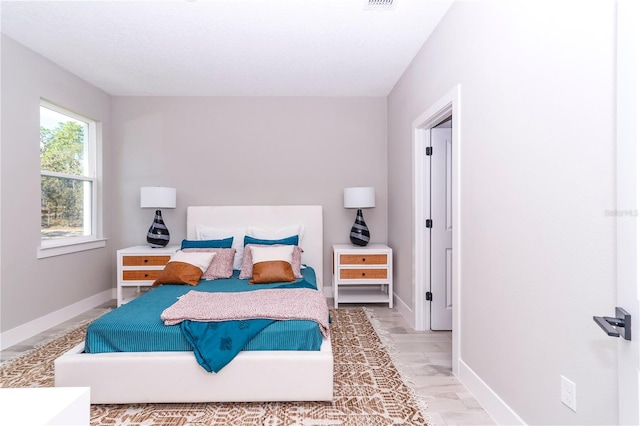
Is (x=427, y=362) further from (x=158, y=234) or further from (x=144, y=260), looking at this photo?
(x=158, y=234)

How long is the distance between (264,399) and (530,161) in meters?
1.94

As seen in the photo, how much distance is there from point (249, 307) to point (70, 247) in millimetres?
2678

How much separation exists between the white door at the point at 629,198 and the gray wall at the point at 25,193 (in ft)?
13.5

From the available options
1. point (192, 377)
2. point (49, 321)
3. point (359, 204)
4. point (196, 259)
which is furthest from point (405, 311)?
point (49, 321)

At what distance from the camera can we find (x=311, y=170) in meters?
4.81

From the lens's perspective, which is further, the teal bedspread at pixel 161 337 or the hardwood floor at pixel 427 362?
the teal bedspread at pixel 161 337

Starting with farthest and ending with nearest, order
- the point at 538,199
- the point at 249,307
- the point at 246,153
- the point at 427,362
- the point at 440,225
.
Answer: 1. the point at 246,153
2. the point at 440,225
3. the point at 427,362
4. the point at 249,307
5. the point at 538,199

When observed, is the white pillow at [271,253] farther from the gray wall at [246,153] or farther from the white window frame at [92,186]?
the white window frame at [92,186]

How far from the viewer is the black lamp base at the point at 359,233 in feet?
14.6

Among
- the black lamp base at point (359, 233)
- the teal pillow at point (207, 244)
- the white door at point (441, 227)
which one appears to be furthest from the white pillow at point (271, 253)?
the white door at point (441, 227)

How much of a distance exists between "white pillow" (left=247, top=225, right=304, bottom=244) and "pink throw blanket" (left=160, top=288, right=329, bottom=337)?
1.55 metres

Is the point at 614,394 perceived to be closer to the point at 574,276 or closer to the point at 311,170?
the point at 574,276

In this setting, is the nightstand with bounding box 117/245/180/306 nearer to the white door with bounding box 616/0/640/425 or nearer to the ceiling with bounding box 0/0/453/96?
the ceiling with bounding box 0/0/453/96

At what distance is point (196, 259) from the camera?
3652mm
